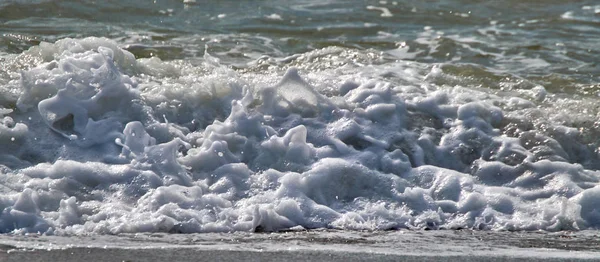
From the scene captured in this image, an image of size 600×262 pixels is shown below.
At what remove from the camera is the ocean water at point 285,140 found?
420 centimetres

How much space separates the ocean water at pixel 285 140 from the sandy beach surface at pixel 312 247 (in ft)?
0.52

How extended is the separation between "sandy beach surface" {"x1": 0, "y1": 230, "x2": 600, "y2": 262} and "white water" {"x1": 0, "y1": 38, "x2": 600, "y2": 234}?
0.16 metres

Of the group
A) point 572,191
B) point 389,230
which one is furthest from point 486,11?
point 389,230

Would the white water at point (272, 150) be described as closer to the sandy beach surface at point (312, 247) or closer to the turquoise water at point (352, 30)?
the sandy beach surface at point (312, 247)

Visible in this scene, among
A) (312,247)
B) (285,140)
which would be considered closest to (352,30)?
(285,140)

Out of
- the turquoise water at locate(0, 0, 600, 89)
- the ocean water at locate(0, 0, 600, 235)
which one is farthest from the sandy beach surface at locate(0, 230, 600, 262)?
the turquoise water at locate(0, 0, 600, 89)

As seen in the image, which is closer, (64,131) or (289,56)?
(64,131)

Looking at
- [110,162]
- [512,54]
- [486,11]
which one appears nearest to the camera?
[110,162]

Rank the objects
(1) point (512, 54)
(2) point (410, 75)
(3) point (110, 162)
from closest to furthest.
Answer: (3) point (110, 162) → (2) point (410, 75) → (1) point (512, 54)

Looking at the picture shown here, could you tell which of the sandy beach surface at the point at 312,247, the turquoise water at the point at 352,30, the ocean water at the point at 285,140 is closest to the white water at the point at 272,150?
the ocean water at the point at 285,140

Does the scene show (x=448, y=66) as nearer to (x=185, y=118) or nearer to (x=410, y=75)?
(x=410, y=75)

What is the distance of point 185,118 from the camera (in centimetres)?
512

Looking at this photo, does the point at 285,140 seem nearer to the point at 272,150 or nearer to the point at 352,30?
the point at 272,150

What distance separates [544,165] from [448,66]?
6.02 feet
